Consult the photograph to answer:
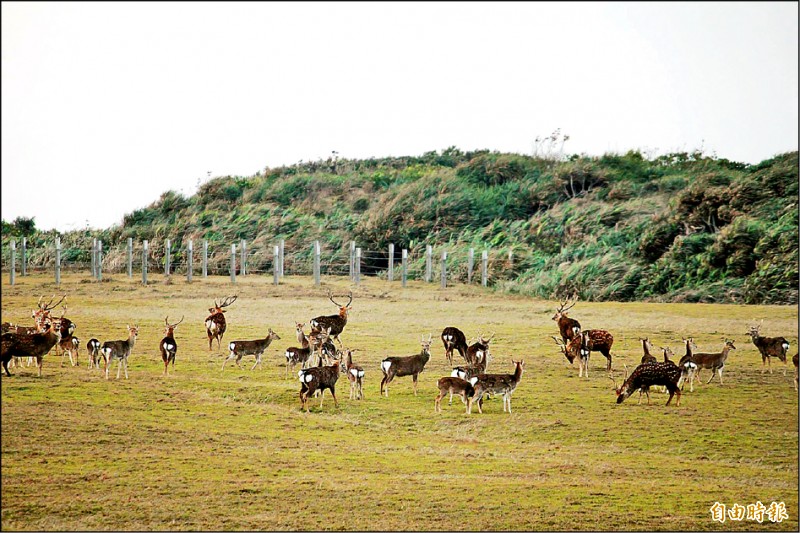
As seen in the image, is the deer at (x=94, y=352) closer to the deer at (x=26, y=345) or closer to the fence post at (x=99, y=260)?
the deer at (x=26, y=345)

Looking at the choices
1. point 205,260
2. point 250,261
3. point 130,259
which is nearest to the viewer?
point 130,259

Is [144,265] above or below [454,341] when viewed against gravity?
above

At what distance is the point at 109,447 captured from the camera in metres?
8.57

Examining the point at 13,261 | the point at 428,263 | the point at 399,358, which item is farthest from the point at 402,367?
the point at 428,263

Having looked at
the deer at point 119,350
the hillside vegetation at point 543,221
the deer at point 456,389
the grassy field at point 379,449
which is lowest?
the grassy field at point 379,449

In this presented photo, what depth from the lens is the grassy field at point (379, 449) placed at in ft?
24.6

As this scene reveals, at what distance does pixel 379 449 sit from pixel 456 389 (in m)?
1.21

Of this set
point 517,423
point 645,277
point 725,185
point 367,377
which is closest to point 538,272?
point 645,277

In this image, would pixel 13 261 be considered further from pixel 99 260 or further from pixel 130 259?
pixel 130 259

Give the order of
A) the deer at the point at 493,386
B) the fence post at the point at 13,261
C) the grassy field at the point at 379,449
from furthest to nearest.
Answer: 1. the fence post at the point at 13,261
2. the deer at the point at 493,386
3. the grassy field at the point at 379,449

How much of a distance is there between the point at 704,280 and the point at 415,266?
6305 millimetres

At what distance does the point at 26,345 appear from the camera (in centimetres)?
1002

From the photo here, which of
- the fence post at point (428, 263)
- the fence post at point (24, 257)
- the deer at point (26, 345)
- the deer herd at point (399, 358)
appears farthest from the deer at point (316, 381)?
the fence post at point (428, 263)

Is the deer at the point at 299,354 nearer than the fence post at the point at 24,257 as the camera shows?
Yes
